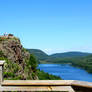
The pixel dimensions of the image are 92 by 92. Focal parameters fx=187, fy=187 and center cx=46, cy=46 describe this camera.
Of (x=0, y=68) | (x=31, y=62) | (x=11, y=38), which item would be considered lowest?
(x=31, y=62)

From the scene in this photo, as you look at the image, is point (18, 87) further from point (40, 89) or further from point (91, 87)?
point (91, 87)

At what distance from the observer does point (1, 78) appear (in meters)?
4.51

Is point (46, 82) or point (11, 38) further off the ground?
point (11, 38)

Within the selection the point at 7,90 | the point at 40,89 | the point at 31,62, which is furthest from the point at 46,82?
the point at 31,62

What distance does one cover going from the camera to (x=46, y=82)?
14.5 ft

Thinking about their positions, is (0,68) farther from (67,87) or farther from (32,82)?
(67,87)

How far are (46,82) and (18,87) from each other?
2.20 feet

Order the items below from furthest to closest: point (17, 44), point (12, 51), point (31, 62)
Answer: point (31, 62), point (17, 44), point (12, 51)

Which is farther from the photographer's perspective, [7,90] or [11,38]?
[11,38]

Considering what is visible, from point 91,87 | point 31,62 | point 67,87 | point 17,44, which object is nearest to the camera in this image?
point 91,87

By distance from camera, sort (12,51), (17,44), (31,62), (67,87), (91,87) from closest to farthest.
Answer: (91,87) < (67,87) < (12,51) < (17,44) < (31,62)

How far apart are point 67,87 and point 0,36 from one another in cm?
2761

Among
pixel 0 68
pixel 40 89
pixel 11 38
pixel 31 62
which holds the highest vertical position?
pixel 11 38

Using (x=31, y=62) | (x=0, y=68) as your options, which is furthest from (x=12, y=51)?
(x=0, y=68)
